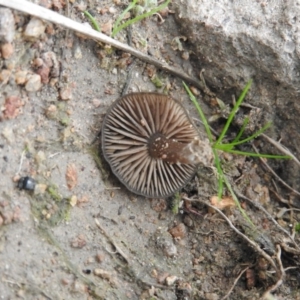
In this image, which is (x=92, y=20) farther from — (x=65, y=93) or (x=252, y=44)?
(x=252, y=44)

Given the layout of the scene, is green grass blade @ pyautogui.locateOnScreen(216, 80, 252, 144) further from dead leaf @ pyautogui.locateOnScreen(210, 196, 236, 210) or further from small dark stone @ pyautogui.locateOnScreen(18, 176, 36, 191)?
small dark stone @ pyautogui.locateOnScreen(18, 176, 36, 191)

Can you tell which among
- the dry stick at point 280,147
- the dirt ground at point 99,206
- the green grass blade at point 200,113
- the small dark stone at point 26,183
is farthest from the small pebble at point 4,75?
the dry stick at point 280,147

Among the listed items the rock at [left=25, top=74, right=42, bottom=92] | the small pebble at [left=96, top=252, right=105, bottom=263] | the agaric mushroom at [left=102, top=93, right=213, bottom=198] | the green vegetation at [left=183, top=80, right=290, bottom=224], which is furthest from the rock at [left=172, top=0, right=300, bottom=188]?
the small pebble at [left=96, top=252, right=105, bottom=263]

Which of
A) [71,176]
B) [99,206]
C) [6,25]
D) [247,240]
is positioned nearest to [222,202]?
[247,240]

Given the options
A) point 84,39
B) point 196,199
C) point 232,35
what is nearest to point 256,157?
point 196,199

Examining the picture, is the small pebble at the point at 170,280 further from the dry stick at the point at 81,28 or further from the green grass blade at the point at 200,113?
the dry stick at the point at 81,28
